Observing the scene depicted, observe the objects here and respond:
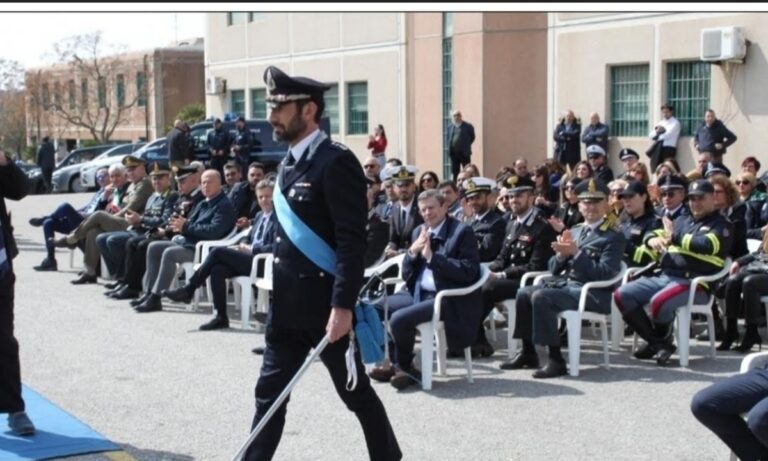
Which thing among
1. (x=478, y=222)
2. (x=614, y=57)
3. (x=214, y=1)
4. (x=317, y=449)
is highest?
(x=214, y=1)

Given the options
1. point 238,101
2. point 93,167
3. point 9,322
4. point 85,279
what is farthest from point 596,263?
point 238,101

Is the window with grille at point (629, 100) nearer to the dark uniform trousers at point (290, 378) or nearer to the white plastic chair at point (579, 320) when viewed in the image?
the white plastic chair at point (579, 320)

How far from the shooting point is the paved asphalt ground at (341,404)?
20.8 feet

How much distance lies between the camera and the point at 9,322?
6.37 metres

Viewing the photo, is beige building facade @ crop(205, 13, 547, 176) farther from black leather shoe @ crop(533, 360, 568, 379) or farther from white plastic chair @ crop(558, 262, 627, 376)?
black leather shoe @ crop(533, 360, 568, 379)

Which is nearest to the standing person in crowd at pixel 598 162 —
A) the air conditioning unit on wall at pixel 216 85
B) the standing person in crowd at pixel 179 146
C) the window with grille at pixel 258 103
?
the standing person in crowd at pixel 179 146

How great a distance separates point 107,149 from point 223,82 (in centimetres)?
415

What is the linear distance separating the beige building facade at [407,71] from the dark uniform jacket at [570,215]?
11.9m

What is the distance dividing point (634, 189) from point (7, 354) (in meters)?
5.20

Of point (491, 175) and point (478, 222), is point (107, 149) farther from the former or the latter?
point (478, 222)

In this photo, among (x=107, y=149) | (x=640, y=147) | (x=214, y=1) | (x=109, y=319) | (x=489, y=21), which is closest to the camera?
(x=109, y=319)

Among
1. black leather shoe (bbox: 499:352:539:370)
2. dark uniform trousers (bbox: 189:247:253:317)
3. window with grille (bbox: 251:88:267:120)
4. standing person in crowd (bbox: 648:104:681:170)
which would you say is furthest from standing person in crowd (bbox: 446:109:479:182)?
black leather shoe (bbox: 499:352:539:370)

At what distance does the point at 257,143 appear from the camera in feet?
82.8

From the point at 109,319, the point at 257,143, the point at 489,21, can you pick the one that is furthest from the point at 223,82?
the point at 109,319
